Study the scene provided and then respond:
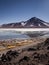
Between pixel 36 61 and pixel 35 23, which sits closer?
pixel 36 61

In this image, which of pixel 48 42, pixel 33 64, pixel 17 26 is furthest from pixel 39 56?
pixel 17 26

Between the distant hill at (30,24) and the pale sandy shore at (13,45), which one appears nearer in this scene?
the pale sandy shore at (13,45)

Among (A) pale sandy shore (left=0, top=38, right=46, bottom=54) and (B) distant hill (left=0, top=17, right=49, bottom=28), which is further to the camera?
(B) distant hill (left=0, top=17, right=49, bottom=28)

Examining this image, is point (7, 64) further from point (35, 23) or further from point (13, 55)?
point (35, 23)

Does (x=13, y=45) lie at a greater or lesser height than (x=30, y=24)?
lesser

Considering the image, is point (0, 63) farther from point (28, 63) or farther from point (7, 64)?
point (28, 63)

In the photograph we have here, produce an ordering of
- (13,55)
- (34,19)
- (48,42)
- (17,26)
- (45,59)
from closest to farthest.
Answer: (45,59) < (13,55) < (48,42) < (17,26) < (34,19)

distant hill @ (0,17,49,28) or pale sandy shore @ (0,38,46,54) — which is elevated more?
distant hill @ (0,17,49,28)

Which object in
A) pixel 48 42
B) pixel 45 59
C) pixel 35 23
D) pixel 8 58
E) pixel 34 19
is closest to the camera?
pixel 45 59

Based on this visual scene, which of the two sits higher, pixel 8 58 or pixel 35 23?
pixel 35 23

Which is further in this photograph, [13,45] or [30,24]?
[30,24]

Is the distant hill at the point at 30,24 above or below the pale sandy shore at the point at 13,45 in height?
above
